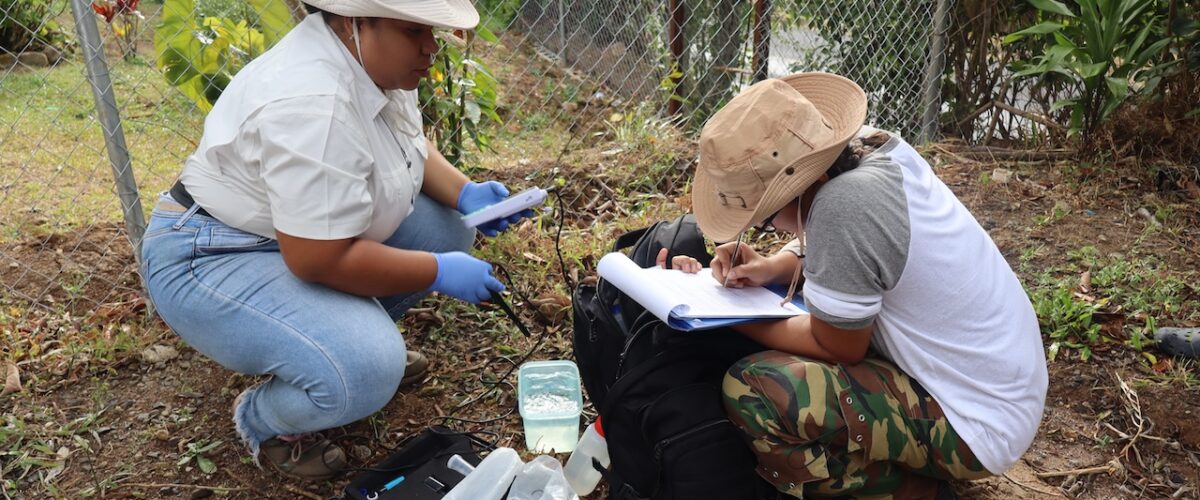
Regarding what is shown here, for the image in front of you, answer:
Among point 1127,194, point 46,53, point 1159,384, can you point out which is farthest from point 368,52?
point 46,53

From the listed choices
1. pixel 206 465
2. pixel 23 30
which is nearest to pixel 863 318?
pixel 206 465

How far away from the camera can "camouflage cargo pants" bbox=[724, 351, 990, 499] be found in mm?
1792

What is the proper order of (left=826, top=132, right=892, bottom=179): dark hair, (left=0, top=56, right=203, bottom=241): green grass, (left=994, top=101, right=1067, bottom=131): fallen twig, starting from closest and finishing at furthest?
(left=826, top=132, right=892, bottom=179): dark hair < (left=0, top=56, right=203, bottom=241): green grass < (left=994, top=101, right=1067, bottom=131): fallen twig

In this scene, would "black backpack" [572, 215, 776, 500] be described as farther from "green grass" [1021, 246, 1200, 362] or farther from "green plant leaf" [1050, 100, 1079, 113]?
"green plant leaf" [1050, 100, 1079, 113]

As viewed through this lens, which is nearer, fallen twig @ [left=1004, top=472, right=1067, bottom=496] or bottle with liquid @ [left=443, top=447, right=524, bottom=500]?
bottle with liquid @ [left=443, top=447, right=524, bottom=500]

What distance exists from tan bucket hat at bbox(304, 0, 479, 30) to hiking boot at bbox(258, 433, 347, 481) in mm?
1015

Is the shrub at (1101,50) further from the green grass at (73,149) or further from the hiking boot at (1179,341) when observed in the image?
the green grass at (73,149)

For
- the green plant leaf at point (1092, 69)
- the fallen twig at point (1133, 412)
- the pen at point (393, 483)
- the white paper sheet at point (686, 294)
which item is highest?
the green plant leaf at point (1092, 69)

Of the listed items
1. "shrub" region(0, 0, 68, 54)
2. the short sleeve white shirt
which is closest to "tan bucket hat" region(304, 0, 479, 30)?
the short sleeve white shirt

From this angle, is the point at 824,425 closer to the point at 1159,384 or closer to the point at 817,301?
the point at 817,301

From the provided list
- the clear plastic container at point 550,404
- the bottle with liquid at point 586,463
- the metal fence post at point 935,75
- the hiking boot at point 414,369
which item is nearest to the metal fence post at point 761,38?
the metal fence post at point 935,75

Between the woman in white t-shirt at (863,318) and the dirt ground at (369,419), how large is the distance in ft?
1.51

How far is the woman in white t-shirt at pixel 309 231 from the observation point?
1.90m

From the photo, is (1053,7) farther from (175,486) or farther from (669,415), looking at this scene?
(175,486)
